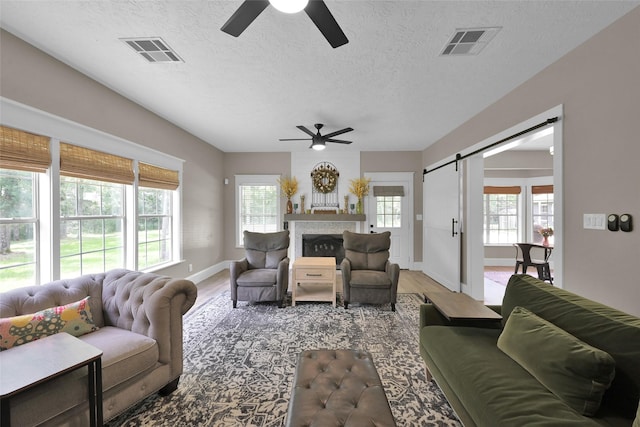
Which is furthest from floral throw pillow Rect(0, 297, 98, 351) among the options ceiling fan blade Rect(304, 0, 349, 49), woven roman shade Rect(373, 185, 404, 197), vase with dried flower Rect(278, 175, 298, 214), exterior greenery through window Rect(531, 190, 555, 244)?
exterior greenery through window Rect(531, 190, 555, 244)

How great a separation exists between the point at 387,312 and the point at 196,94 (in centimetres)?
354

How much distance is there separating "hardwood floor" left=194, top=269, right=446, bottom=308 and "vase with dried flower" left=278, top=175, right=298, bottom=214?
196 cm

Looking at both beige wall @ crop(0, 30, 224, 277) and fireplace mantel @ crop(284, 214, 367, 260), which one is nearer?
beige wall @ crop(0, 30, 224, 277)

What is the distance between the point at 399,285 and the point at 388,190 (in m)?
2.12

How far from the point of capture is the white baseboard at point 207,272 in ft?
15.3

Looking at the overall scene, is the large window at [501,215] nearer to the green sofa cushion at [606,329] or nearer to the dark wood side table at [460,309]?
the dark wood side table at [460,309]

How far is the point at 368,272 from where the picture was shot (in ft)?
12.1

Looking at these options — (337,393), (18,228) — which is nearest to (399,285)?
(337,393)

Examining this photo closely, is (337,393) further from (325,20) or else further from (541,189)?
(541,189)

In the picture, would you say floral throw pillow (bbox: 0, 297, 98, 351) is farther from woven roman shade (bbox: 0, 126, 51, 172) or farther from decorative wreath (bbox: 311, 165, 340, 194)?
decorative wreath (bbox: 311, 165, 340, 194)

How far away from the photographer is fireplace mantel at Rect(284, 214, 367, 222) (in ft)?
18.6

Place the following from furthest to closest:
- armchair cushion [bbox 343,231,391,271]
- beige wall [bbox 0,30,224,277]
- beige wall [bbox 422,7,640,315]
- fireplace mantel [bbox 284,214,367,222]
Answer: fireplace mantel [bbox 284,214,367,222], armchair cushion [bbox 343,231,391,271], beige wall [bbox 0,30,224,277], beige wall [bbox 422,7,640,315]

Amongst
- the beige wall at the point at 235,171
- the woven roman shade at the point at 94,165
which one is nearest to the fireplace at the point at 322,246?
the beige wall at the point at 235,171

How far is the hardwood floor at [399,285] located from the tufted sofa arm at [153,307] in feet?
5.75
